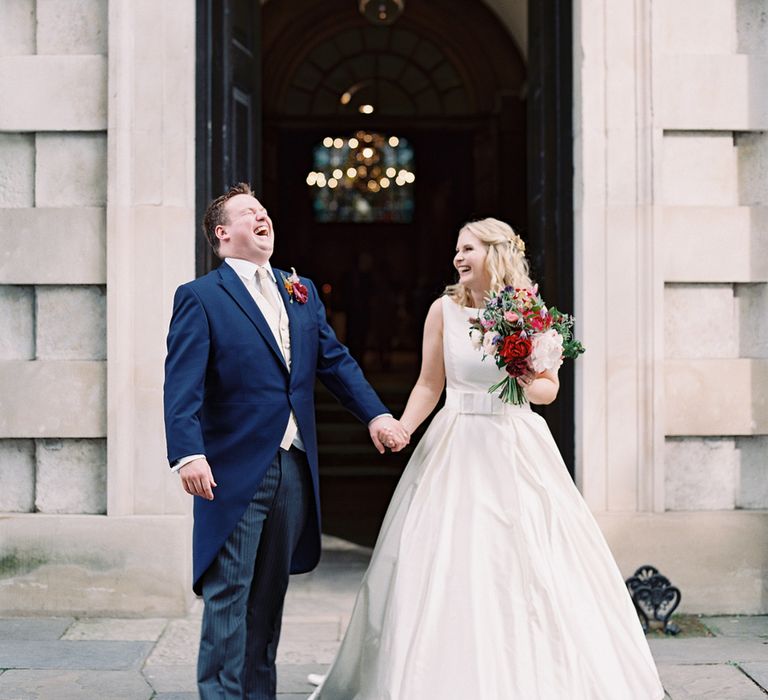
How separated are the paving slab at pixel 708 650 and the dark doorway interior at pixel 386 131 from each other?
3.96 feet

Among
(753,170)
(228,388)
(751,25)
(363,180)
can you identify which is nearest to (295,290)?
(228,388)

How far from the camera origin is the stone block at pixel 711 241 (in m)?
5.26

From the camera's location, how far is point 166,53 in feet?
17.2

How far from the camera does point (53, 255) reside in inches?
206

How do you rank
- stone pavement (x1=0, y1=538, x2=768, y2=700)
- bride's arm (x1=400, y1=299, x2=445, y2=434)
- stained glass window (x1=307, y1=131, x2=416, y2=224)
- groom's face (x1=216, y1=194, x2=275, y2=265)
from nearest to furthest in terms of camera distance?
groom's face (x1=216, y1=194, x2=275, y2=265)
bride's arm (x1=400, y1=299, x2=445, y2=434)
stone pavement (x1=0, y1=538, x2=768, y2=700)
stained glass window (x1=307, y1=131, x2=416, y2=224)

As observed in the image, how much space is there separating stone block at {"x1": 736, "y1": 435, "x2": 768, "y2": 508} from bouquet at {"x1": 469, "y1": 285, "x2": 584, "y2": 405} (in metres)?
2.26

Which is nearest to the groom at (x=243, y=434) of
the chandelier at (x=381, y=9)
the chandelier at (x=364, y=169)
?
the chandelier at (x=381, y=9)

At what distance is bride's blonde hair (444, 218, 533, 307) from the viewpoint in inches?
148

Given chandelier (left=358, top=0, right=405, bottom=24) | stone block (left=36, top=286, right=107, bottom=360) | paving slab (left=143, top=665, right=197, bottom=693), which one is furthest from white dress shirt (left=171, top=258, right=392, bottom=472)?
chandelier (left=358, top=0, right=405, bottom=24)

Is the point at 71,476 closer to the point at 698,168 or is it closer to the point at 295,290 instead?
the point at 295,290

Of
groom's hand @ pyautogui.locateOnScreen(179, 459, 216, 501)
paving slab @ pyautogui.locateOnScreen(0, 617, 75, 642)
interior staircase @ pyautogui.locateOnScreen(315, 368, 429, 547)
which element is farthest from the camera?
interior staircase @ pyautogui.locateOnScreen(315, 368, 429, 547)

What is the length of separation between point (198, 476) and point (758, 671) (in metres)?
2.69

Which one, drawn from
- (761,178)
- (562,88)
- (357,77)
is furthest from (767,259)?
(357,77)

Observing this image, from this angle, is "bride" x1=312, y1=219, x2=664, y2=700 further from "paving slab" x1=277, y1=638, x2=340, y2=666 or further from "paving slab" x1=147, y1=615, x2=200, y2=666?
"paving slab" x1=147, y1=615, x2=200, y2=666
